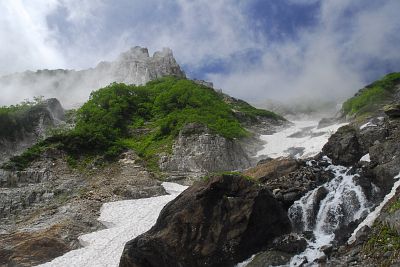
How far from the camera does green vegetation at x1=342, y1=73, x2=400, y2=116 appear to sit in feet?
216

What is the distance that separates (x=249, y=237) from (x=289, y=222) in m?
3.27

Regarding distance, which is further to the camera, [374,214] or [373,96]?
[373,96]

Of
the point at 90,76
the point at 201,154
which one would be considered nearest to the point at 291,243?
the point at 201,154

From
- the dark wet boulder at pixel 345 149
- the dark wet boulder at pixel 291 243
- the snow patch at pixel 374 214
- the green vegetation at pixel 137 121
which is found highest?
the green vegetation at pixel 137 121

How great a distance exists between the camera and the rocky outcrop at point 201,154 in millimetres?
47688

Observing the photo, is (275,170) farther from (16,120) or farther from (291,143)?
(16,120)

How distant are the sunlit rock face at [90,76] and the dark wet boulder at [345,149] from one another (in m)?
64.0

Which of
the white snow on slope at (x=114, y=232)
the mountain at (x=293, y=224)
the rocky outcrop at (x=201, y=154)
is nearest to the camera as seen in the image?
the mountain at (x=293, y=224)

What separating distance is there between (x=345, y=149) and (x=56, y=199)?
23.1 meters

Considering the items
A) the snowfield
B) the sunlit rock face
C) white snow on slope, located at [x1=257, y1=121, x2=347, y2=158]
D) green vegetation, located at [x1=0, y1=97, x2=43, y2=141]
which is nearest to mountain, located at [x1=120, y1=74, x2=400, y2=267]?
the snowfield

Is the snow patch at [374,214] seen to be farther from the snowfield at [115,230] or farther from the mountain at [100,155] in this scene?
the snowfield at [115,230]

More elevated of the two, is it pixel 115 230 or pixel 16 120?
pixel 16 120

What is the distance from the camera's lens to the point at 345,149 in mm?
37625

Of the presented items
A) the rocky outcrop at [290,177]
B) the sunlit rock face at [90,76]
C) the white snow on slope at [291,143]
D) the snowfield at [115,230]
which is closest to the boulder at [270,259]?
the snowfield at [115,230]
